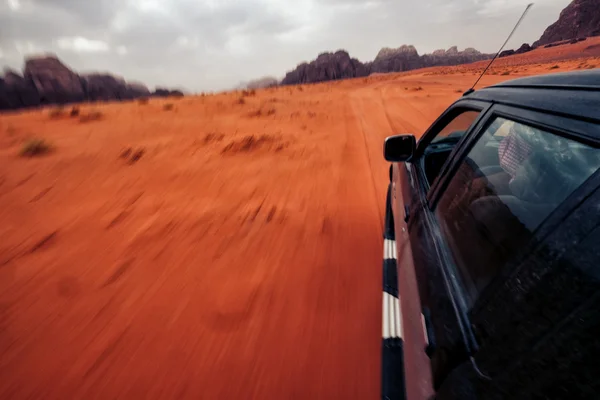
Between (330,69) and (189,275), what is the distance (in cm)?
→ 9339

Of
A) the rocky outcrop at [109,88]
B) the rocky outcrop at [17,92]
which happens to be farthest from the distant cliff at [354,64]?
the rocky outcrop at [17,92]

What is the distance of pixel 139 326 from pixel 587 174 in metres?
Answer: 2.78

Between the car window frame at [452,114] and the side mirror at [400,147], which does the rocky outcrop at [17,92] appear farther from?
the car window frame at [452,114]

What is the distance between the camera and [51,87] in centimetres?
3616

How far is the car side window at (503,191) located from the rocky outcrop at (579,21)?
106 m

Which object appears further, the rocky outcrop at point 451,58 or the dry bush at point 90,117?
the rocky outcrop at point 451,58

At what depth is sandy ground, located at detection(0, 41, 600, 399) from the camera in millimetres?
2027

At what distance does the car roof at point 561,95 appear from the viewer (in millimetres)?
843

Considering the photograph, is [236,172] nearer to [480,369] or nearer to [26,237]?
[26,237]

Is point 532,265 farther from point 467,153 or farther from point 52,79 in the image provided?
point 52,79

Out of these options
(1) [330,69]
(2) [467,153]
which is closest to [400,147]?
(2) [467,153]

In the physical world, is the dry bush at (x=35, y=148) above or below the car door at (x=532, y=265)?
below

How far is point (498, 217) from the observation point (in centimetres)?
106

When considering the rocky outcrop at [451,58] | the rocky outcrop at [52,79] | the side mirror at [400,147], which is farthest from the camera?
the rocky outcrop at [451,58]
